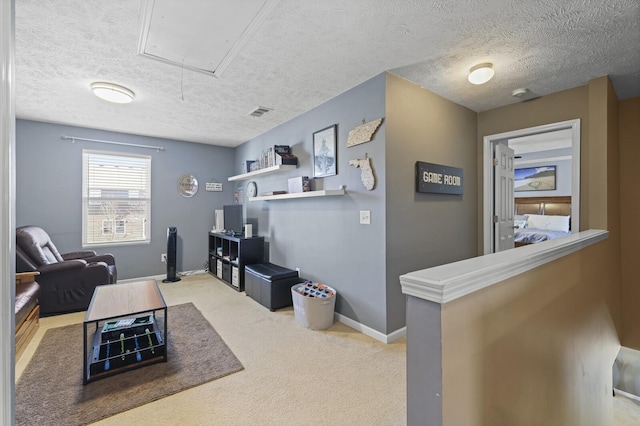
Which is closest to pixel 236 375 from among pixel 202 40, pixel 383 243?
pixel 383 243

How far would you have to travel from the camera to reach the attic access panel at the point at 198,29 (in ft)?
5.67

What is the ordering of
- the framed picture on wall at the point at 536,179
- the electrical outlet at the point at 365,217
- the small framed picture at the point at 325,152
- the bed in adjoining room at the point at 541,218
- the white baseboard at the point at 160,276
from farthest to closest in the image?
1. the framed picture on wall at the point at 536,179
2. the bed in adjoining room at the point at 541,218
3. the white baseboard at the point at 160,276
4. the small framed picture at the point at 325,152
5. the electrical outlet at the point at 365,217

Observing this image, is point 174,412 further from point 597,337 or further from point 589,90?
point 589,90

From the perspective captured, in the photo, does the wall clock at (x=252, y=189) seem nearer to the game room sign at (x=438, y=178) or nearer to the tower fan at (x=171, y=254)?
the tower fan at (x=171, y=254)

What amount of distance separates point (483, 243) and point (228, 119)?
372cm

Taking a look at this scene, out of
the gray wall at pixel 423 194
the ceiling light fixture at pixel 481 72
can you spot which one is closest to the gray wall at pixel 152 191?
the gray wall at pixel 423 194

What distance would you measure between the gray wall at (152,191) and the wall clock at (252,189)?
2.77 ft

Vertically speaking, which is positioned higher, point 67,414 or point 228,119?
point 228,119

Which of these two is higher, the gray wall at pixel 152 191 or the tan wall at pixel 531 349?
the gray wall at pixel 152 191

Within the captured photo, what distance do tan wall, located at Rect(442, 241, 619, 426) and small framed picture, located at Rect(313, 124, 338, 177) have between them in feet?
7.02

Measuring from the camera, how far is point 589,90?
2.75 meters

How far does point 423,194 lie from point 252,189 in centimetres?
299

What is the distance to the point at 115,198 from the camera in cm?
450

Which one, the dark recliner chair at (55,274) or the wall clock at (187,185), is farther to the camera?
the wall clock at (187,185)
